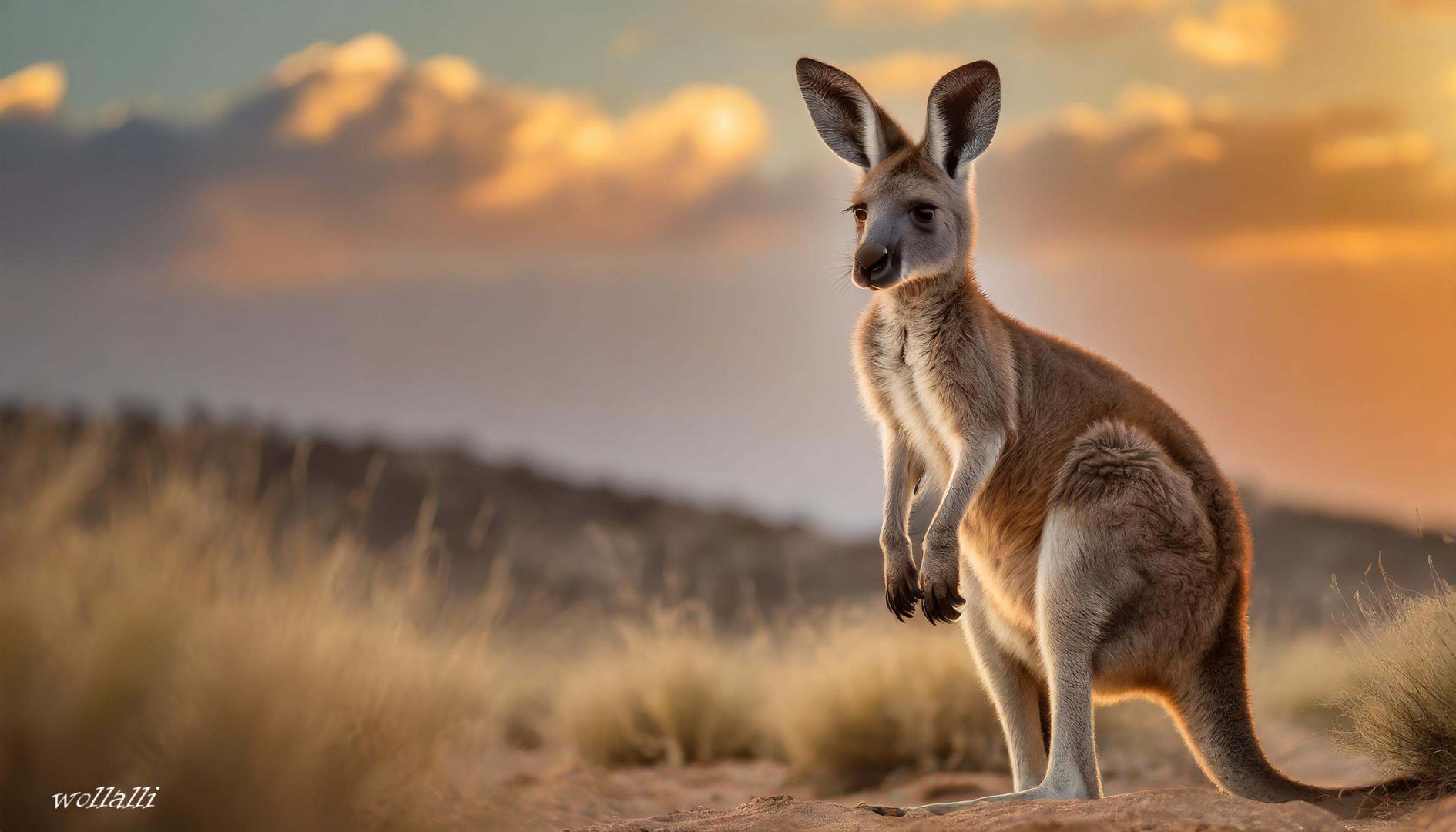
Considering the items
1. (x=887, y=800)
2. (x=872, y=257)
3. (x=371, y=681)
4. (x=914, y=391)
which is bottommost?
(x=887, y=800)

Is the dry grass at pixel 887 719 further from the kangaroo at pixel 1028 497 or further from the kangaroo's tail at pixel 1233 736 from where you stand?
the kangaroo's tail at pixel 1233 736

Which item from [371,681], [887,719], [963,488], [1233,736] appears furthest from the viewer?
[887,719]

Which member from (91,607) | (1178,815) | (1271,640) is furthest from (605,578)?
(1178,815)

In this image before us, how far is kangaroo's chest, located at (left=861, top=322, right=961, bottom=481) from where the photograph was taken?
181 inches

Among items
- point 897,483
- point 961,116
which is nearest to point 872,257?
point 961,116

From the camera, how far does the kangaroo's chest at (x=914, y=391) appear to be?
15.1 ft

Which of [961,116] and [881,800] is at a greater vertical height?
[961,116]

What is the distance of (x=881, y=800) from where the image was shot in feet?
22.7

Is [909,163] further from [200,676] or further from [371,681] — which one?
[200,676]

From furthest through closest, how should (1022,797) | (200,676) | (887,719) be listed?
1. (887,719)
2. (200,676)
3. (1022,797)

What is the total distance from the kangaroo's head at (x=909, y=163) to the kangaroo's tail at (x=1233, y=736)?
5.84 ft

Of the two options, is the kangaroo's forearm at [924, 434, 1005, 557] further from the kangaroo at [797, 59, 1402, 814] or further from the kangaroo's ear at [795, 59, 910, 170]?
the kangaroo's ear at [795, 59, 910, 170]
